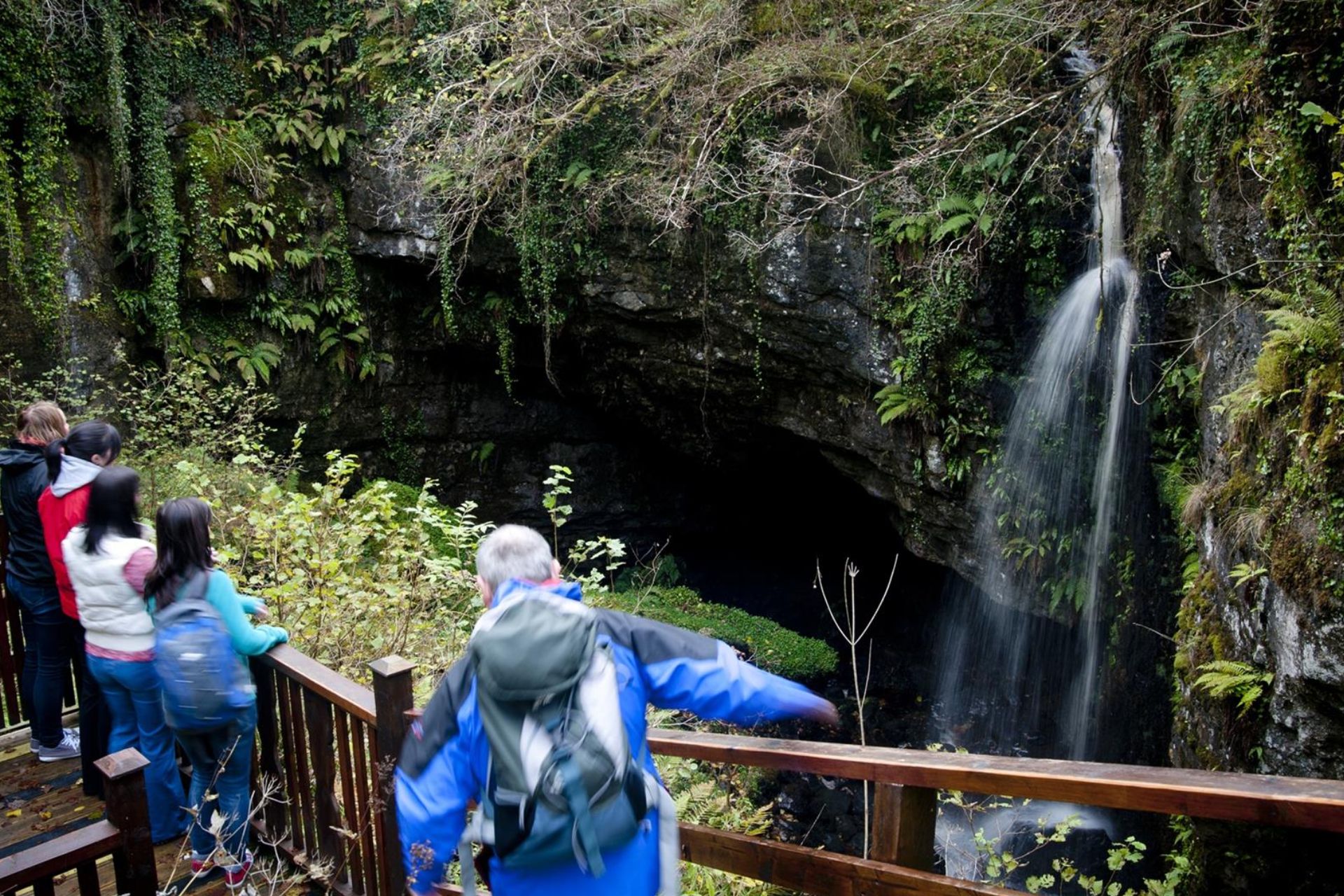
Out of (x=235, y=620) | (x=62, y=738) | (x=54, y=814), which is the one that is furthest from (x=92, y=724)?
(x=235, y=620)

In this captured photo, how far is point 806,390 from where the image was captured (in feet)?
36.3

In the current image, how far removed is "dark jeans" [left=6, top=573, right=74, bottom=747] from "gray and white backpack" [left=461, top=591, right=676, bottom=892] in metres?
3.65

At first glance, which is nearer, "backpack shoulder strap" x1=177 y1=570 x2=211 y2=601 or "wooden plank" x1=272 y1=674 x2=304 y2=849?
"backpack shoulder strap" x1=177 y1=570 x2=211 y2=601

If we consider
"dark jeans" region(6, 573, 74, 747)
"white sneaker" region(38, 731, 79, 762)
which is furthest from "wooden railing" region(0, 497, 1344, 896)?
"white sneaker" region(38, 731, 79, 762)

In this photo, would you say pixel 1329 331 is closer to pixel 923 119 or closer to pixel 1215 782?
pixel 1215 782

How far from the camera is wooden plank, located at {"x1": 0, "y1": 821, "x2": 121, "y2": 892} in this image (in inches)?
85.6

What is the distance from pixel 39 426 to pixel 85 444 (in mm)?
494

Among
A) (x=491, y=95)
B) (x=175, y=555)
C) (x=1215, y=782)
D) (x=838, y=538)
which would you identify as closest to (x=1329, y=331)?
(x=1215, y=782)

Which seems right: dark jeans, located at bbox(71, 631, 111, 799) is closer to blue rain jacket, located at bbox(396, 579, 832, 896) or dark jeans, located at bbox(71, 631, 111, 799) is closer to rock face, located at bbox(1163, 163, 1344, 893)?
blue rain jacket, located at bbox(396, 579, 832, 896)

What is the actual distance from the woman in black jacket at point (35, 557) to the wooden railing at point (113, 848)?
7.72 ft

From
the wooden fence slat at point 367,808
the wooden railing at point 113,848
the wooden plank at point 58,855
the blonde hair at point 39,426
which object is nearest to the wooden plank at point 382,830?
the wooden fence slat at point 367,808

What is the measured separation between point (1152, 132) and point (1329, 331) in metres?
3.56

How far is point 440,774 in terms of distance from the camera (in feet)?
7.18

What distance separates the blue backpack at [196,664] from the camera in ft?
11.1
